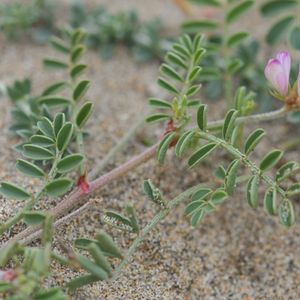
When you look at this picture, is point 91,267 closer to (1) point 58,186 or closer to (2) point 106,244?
(2) point 106,244

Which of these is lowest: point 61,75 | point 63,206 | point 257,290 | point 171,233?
point 257,290

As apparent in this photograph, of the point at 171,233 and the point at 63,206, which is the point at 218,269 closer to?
the point at 171,233

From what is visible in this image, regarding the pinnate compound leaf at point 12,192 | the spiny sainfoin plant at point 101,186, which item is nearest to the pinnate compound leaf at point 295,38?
the spiny sainfoin plant at point 101,186

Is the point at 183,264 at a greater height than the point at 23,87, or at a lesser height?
lesser

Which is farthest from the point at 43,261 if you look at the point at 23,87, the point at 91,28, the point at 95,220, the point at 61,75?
the point at 91,28

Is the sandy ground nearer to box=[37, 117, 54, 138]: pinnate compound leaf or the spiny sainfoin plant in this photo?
the spiny sainfoin plant
